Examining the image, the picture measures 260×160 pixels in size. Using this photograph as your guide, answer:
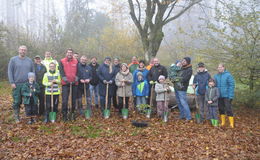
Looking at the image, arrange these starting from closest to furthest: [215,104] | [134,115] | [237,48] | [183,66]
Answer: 1. [215,104]
2. [183,66]
3. [134,115]
4. [237,48]

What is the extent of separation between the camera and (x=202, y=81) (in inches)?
281

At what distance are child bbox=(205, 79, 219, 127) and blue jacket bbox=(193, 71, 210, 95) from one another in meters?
0.24

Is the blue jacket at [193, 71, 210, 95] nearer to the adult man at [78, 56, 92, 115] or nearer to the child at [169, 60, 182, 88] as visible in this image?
the child at [169, 60, 182, 88]

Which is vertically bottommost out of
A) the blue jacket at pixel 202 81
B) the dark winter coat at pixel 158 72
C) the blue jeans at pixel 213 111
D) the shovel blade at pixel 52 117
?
the shovel blade at pixel 52 117

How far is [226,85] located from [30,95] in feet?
20.0

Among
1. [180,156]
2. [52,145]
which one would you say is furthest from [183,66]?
[52,145]

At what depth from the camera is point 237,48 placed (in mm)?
8516

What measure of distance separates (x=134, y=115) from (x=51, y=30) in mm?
12623

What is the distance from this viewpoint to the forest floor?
15.0ft

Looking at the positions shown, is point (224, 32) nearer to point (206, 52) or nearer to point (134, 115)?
point (206, 52)

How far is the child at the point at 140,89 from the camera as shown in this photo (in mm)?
7895

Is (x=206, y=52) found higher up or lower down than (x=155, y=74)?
higher up

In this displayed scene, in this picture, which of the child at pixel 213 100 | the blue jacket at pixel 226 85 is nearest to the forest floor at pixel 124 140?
the child at pixel 213 100

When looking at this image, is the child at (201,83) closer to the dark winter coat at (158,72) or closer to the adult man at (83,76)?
the dark winter coat at (158,72)
